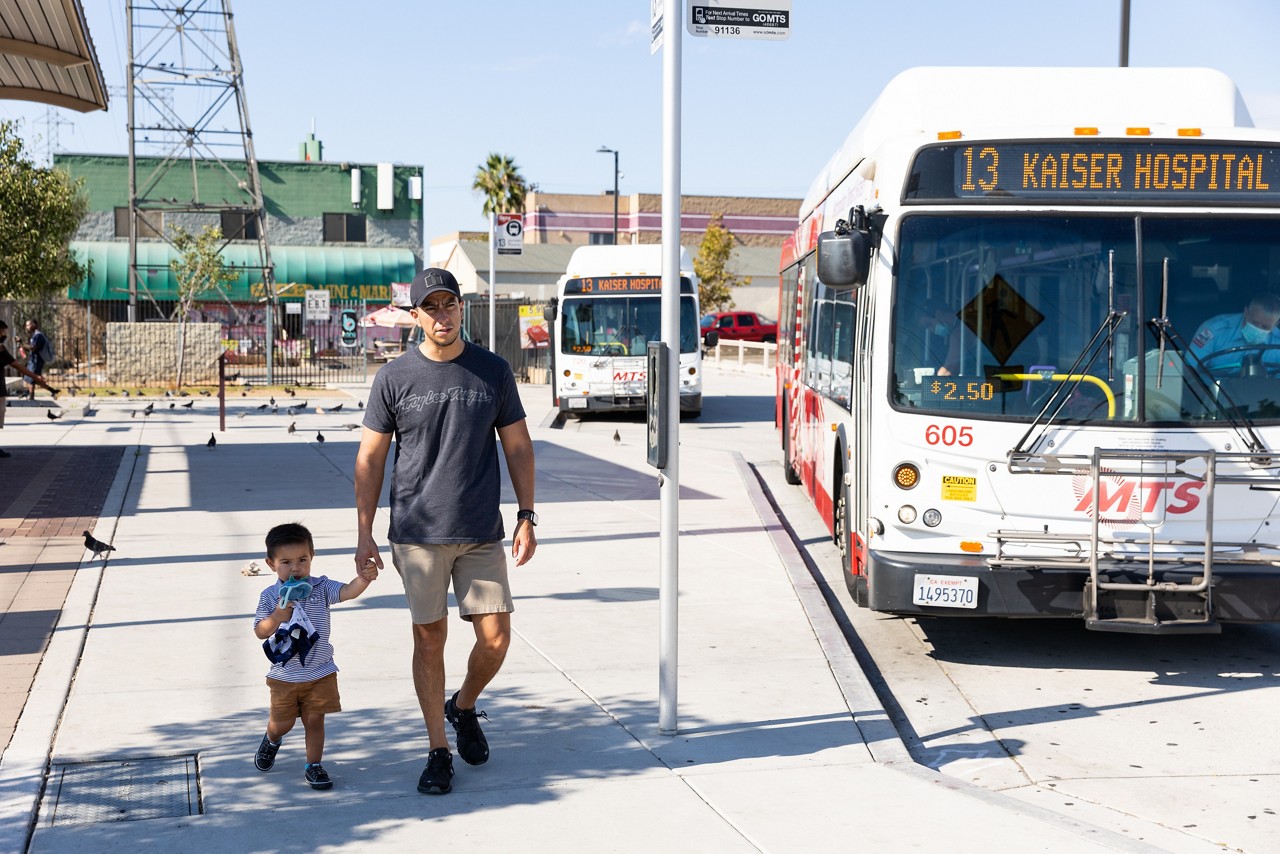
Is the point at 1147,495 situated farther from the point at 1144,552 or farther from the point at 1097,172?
the point at 1097,172

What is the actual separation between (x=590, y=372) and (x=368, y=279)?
112ft

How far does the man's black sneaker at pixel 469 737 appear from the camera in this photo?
19.0 ft

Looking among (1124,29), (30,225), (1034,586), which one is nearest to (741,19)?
(1034,586)

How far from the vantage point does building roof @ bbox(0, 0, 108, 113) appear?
473 inches

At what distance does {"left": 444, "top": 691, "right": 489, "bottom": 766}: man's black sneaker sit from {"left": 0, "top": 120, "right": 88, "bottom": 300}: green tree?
34.4m

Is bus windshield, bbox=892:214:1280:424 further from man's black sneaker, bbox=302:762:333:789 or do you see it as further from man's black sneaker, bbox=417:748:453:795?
man's black sneaker, bbox=302:762:333:789

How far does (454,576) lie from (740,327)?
5333 cm

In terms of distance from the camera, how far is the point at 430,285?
215 inches

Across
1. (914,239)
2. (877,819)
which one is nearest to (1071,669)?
(914,239)

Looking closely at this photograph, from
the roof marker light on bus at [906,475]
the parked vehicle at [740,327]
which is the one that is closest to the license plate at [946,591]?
the roof marker light on bus at [906,475]

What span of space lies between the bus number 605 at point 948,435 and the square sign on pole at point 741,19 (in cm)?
255

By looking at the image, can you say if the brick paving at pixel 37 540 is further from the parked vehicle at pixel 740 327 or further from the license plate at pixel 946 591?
the parked vehicle at pixel 740 327

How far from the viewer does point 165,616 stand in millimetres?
8742

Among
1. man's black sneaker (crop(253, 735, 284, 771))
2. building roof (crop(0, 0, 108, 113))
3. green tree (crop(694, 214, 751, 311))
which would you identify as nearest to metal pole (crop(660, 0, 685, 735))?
man's black sneaker (crop(253, 735, 284, 771))
